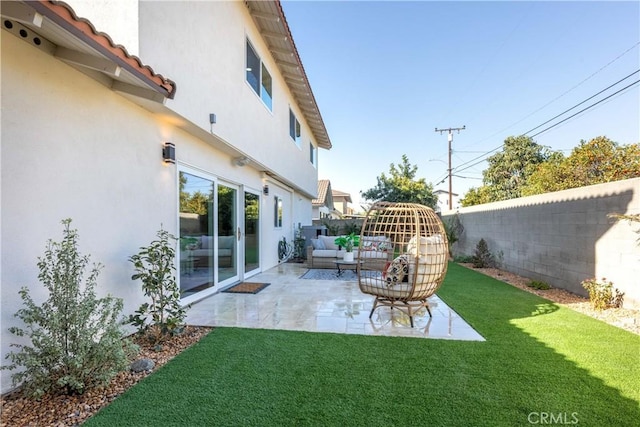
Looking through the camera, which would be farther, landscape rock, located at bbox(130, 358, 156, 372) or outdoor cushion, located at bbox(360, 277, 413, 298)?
outdoor cushion, located at bbox(360, 277, 413, 298)

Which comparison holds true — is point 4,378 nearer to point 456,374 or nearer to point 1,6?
point 1,6

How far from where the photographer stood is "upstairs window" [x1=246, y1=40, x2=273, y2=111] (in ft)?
23.9

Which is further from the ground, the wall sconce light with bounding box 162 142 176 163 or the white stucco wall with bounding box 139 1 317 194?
the white stucco wall with bounding box 139 1 317 194

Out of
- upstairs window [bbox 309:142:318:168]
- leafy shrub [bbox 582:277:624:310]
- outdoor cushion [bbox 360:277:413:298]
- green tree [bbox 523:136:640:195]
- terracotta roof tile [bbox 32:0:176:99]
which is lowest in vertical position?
leafy shrub [bbox 582:277:624:310]

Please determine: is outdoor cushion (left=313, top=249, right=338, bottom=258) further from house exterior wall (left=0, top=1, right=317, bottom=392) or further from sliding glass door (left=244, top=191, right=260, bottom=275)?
house exterior wall (left=0, top=1, right=317, bottom=392)

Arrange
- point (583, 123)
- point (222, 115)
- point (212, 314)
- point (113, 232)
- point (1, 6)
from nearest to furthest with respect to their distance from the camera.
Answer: point (1, 6) → point (113, 232) → point (212, 314) → point (222, 115) → point (583, 123)

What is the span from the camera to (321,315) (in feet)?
16.0

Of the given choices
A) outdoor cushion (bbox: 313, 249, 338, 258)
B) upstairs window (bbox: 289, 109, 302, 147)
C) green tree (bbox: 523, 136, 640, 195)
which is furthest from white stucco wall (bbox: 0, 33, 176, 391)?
green tree (bbox: 523, 136, 640, 195)

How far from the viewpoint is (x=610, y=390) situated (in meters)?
2.67

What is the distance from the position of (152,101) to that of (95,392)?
128 inches

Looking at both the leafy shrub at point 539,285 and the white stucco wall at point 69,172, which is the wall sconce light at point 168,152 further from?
the leafy shrub at point 539,285

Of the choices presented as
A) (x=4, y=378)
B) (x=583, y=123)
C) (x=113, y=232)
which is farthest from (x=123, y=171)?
(x=583, y=123)

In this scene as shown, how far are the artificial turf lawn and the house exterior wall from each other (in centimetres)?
146

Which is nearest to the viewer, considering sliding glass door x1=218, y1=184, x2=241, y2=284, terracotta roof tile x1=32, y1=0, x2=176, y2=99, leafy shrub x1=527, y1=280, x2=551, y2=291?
terracotta roof tile x1=32, y1=0, x2=176, y2=99
